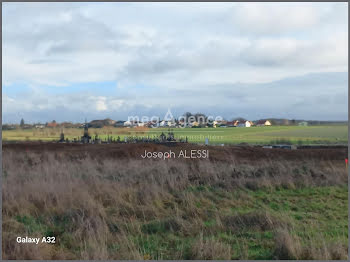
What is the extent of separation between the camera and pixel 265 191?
9180 mm

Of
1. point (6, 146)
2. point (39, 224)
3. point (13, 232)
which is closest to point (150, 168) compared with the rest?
point (39, 224)

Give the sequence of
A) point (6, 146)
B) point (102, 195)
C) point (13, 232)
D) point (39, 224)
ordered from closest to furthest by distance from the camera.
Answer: point (13, 232), point (39, 224), point (102, 195), point (6, 146)

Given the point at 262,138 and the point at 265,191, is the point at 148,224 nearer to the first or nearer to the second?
the point at 265,191

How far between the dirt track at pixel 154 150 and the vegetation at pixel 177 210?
1.22 feet

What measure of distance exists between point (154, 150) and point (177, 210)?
2855mm

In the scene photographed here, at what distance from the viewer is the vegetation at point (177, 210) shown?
520 centimetres

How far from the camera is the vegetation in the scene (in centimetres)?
520

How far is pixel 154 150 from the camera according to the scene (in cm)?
954

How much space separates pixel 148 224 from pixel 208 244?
1.66 metres

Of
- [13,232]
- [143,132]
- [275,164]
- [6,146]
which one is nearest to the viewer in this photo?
[13,232]

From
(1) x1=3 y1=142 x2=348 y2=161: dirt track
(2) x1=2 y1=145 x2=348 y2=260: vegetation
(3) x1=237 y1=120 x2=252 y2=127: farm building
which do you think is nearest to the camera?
(2) x1=2 y1=145 x2=348 y2=260: vegetation

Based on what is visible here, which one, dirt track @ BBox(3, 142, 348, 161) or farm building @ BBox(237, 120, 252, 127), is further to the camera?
dirt track @ BBox(3, 142, 348, 161)

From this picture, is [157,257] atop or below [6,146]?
below

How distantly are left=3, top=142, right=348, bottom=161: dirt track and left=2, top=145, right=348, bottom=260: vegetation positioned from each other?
14.7 inches
